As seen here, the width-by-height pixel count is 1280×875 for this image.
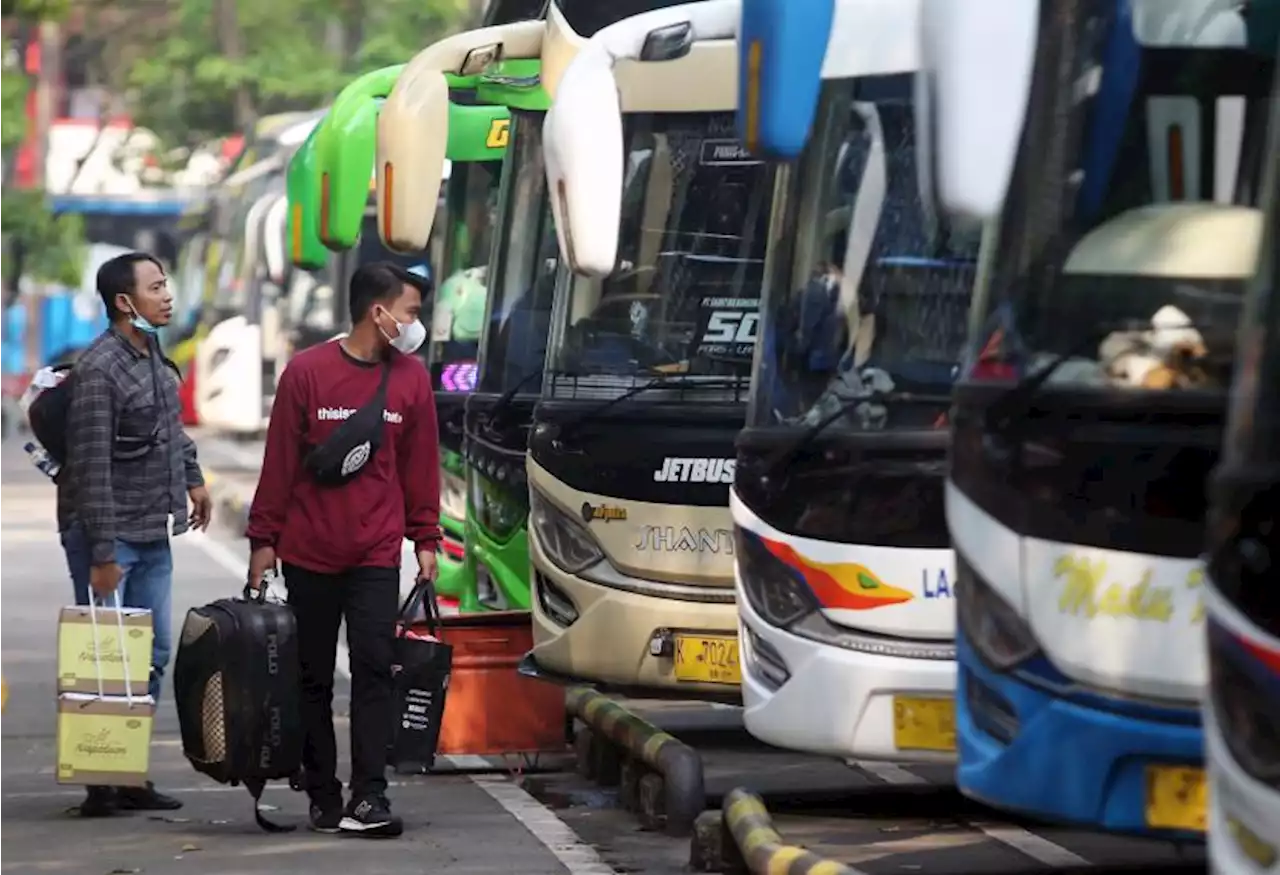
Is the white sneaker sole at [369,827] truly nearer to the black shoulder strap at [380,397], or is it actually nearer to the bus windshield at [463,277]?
the black shoulder strap at [380,397]

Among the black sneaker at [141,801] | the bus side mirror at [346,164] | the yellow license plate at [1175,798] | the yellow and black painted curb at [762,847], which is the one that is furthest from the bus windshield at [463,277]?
the yellow license plate at [1175,798]

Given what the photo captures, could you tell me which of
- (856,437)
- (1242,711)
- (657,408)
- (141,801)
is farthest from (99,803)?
(1242,711)

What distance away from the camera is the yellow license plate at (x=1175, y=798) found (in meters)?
7.28

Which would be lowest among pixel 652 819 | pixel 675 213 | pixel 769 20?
pixel 652 819

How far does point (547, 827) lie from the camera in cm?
1130

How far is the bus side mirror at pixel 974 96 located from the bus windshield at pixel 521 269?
25.7 ft

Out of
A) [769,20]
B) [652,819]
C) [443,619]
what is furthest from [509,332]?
[769,20]

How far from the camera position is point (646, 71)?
40.8 ft

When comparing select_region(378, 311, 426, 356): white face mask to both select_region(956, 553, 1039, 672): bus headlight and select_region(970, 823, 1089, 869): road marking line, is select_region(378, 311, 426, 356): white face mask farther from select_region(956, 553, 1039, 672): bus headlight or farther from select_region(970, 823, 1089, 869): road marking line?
select_region(956, 553, 1039, 672): bus headlight

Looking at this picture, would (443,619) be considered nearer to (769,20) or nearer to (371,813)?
(371,813)

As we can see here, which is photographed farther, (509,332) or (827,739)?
(509,332)

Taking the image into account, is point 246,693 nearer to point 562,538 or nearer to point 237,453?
point 562,538

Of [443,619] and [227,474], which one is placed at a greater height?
[443,619]

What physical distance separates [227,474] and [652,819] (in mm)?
25700
